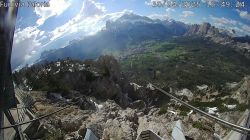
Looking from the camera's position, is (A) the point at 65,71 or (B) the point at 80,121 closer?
(B) the point at 80,121

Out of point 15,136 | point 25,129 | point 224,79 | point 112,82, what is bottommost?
point 224,79

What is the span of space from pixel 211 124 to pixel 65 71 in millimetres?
35184

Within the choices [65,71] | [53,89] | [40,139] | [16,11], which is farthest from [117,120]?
[65,71]

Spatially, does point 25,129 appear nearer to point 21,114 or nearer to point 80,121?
point 21,114

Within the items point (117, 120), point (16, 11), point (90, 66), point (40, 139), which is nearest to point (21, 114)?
point (40, 139)

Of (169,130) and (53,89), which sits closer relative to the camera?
(169,130)

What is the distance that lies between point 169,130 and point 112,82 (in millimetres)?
39204

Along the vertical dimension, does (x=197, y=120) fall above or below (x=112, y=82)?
above

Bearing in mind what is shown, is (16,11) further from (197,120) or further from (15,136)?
(197,120)

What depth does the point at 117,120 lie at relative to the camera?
15867 millimetres

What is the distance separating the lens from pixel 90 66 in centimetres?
5625

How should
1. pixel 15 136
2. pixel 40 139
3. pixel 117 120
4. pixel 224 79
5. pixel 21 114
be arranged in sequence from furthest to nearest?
pixel 224 79, pixel 117 120, pixel 40 139, pixel 21 114, pixel 15 136

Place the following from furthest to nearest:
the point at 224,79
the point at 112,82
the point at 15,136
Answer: the point at 224,79 < the point at 112,82 < the point at 15,136

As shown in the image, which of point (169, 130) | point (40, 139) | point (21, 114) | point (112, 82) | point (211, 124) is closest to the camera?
point (21, 114)
